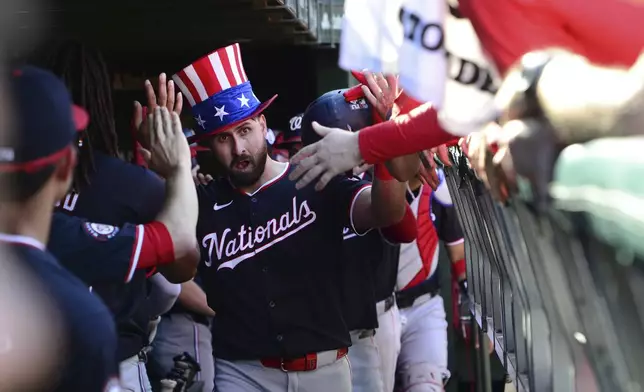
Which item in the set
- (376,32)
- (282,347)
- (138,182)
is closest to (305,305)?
(282,347)

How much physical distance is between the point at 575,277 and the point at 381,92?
5.50ft

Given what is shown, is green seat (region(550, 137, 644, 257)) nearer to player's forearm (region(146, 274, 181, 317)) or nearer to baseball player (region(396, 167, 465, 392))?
player's forearm (region(146, 274, 181, 317))

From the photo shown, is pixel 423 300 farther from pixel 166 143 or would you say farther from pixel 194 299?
pixel 166 143

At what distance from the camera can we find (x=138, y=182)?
2.94 metres

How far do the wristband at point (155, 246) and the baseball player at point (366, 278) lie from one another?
4.69 ft

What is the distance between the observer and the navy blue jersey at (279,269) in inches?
156

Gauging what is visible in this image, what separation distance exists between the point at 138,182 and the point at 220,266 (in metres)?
1.17

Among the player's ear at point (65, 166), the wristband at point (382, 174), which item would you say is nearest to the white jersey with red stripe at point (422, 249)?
the wristband at point (382, 174)

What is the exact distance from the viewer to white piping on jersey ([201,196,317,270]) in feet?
13.1

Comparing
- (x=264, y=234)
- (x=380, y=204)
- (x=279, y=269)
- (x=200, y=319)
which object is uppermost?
(x=380, y=204)

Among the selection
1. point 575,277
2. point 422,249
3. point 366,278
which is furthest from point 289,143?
point 575,277

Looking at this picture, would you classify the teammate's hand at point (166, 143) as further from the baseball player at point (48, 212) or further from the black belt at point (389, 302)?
the black belt at point (389, 302)

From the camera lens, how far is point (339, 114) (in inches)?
169

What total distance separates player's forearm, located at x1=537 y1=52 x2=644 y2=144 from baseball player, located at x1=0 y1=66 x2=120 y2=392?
1.03 metres
